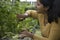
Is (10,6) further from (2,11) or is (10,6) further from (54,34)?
(54,34)

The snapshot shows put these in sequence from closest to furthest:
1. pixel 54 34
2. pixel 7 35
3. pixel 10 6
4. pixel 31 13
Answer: pixel 54 34
pixel 31 13
pixel 7 35
pixel 10 6

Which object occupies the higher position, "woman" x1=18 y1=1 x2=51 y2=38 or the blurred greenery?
"woman" x1=18 y1=1 x2=51 y2=38

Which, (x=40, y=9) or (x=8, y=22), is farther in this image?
(x=8, y=22)

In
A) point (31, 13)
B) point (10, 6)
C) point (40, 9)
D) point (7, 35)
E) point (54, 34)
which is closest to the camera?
point (54, 34)

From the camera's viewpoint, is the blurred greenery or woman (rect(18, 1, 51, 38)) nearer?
woman (rect(18, 1, 51, 38))

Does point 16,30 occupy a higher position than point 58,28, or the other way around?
point 58,28

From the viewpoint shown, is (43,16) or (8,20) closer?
(43,16)

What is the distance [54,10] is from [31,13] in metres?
0.63

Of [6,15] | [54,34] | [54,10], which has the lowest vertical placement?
[6,15]

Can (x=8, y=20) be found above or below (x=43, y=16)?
below

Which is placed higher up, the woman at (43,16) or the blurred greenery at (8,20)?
the woman at (43,16)

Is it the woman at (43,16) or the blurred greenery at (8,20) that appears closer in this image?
the woman at (43,16)

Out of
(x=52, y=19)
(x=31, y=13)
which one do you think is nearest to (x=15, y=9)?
(x=31, y=13)

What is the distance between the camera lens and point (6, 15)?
6.41 feet
